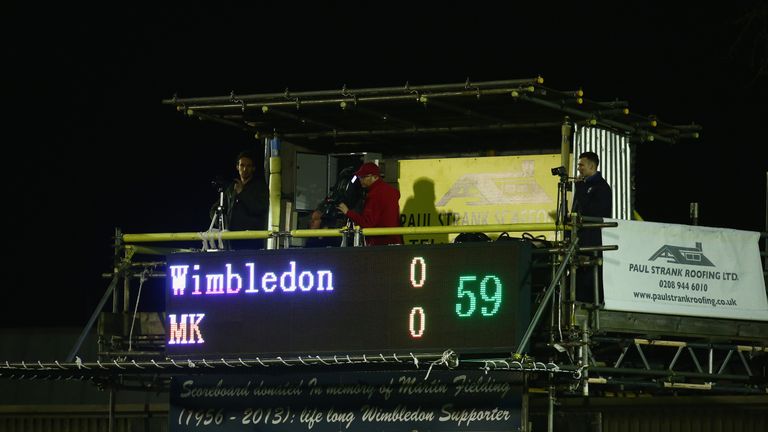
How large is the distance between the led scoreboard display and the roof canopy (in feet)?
6.13

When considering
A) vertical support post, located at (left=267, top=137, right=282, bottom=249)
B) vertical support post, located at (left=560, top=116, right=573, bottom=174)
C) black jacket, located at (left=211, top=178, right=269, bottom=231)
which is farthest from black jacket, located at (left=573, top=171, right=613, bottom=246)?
vertical support post, located at (left=267, top=137, right=282, bottom=249)

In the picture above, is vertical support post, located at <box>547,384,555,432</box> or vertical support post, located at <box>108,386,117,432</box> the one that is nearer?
vertical support post, located at <box>547,384,555,432</box>

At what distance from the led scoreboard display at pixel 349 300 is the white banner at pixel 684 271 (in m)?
1.22

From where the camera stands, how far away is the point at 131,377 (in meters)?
22.3

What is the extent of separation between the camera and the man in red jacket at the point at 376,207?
21.5 metres

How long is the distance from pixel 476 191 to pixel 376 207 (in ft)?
8.09

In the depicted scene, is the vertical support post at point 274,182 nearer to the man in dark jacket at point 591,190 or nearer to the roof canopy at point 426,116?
the roof canopy at point 426,116

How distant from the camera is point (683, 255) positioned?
68.5ft

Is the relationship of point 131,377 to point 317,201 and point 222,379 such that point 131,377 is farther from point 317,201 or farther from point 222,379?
point 317,201

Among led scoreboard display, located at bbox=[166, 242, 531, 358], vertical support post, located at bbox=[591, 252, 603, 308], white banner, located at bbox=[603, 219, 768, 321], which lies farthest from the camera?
white banner, located at bbox=[603, 219, 768, 321]

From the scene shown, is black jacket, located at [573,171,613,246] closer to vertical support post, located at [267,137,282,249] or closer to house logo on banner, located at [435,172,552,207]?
house logo on banner, located at [435,172,552,207]

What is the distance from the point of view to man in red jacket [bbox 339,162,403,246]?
21.5 metres

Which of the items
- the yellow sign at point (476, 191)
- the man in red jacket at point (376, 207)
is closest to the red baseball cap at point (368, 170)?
the man in red jacket at point (376, 207)

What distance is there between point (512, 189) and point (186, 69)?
13.4 m
